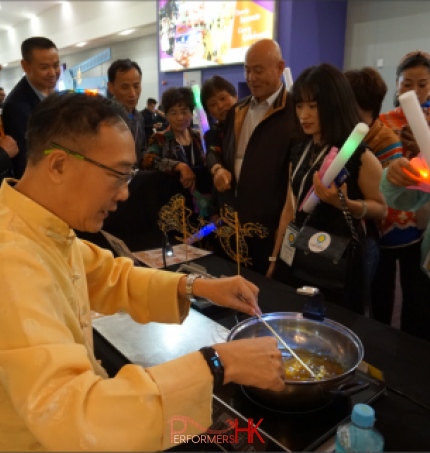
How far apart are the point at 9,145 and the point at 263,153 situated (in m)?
1.36

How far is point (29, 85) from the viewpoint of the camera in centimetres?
249

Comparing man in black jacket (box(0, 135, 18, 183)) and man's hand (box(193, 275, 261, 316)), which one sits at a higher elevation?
man in black jacket (box(0, 135, 18, 183))

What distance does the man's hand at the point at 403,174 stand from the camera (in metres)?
1.26

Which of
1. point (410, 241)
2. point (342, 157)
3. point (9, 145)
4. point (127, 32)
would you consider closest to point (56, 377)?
point (342, 157)

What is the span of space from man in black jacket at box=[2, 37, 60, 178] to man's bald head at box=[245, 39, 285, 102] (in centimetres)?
124

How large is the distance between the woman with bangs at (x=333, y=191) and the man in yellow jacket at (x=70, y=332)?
2.79 feet

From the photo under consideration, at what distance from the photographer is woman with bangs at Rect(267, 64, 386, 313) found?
5.02 ft

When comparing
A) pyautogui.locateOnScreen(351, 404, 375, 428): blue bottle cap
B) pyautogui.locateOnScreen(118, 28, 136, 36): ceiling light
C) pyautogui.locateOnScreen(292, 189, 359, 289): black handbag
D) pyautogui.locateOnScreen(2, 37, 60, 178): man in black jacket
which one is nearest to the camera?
pyautogui.locateOnScreen(351, 404, 375, 428): blue bottle cap

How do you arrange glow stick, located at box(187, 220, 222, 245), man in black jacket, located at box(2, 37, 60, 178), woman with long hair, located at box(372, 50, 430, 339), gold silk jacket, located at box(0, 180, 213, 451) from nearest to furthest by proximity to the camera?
gold silk jacket, located at box(0, 180, 213, 451)
woman with long hair, located at box(372, 50, 430, 339)
glow stick, located at box(187, 220, 222, 245)
man in black jacket, located at box(2, 37, 60, 178)

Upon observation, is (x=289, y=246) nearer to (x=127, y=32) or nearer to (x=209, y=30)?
(x=209, y=30)

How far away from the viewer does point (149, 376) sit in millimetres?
659

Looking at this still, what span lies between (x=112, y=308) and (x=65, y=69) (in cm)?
1355

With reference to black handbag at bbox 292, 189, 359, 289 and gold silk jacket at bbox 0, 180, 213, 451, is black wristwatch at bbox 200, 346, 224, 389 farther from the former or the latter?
black handbag at bbox 292, 189, 359, 289

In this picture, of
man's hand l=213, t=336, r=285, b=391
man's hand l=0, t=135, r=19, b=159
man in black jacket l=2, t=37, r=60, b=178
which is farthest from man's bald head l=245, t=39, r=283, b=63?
man's hand l=213, t=336, r=285, b=391
